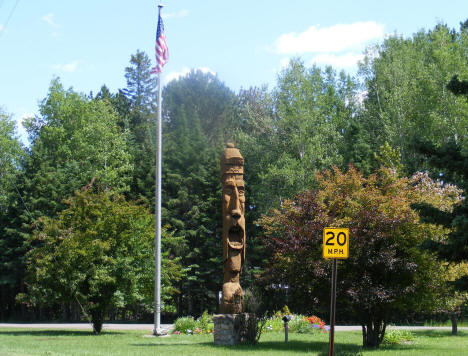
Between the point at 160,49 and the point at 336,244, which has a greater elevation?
the point at 160,49

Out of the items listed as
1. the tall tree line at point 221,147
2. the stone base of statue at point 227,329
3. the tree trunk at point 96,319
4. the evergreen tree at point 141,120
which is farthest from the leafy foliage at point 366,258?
the evergreen tree at point 141,120

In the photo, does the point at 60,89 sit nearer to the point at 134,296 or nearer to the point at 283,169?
the point at 283,169

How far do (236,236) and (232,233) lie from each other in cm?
18

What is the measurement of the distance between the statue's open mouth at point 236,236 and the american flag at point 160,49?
737cm

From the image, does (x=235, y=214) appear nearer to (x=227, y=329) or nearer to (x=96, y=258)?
(x=227, y=329)

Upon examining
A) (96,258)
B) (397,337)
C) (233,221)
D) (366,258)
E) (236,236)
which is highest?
(233,221)

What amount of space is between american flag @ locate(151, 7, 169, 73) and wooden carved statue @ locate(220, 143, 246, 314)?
5145 millimetres

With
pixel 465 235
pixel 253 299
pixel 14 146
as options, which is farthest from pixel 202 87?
pixel 465 235

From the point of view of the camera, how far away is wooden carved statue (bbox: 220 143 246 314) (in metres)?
19.5

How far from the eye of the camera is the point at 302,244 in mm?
19188

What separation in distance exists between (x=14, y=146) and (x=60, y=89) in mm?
6369

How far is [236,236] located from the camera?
20297 mm

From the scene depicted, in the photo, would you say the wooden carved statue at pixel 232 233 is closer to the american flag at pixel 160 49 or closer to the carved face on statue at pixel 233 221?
the carved face on statue at pixel 233 221

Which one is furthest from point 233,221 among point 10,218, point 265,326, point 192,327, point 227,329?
point 10,218
